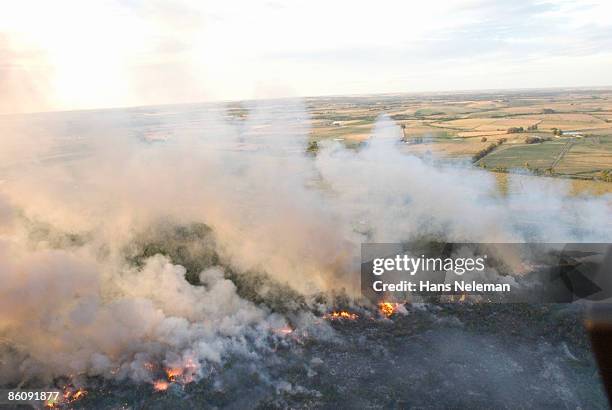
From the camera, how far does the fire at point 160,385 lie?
3766 centimetres

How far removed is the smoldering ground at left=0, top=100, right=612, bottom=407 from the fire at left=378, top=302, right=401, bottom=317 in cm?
142

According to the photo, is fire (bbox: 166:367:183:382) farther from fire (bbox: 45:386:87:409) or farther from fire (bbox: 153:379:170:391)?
fire (bbox: 45:386:87:409)

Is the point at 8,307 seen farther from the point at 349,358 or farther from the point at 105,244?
the point at 349,358

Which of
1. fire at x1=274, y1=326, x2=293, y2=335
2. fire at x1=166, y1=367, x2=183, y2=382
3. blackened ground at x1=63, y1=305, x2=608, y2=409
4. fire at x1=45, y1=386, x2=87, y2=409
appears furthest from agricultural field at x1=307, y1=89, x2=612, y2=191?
fire at x1=45, y1=386, x2=87, y2=409

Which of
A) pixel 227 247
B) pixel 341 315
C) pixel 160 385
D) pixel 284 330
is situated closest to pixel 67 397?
pixel 160 385

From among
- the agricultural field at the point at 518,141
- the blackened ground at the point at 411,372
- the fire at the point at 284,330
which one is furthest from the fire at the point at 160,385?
the agricultural field at the point at 518,141

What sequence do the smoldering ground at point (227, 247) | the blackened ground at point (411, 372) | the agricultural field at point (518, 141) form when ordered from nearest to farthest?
the blackened ground at point (411, 372) < the smoldering ground at point (227, 247) < the agricultural field at point (518, 141)

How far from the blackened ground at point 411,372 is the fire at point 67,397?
0.78 metres

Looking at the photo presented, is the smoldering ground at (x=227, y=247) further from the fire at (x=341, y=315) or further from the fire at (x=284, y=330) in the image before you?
the fire at (x=341, y=315)

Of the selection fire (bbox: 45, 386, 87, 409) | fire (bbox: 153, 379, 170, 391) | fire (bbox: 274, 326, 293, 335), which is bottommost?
fire (bbox: 45, 386, 87, 409)

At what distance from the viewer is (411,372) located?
128ft

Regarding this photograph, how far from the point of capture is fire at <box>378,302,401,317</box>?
48656mm

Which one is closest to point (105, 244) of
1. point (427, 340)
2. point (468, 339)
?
point (427, 340)

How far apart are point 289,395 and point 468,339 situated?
18.4m
